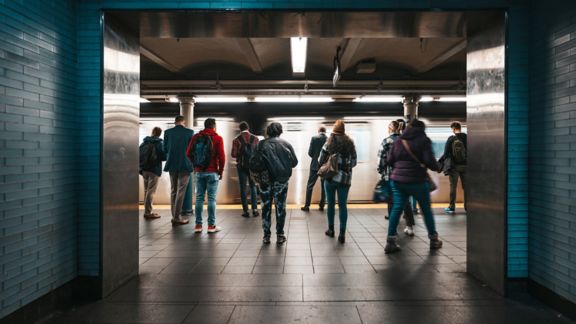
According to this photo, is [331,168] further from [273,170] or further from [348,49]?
[348,49]

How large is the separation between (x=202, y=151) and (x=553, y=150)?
4159 mm

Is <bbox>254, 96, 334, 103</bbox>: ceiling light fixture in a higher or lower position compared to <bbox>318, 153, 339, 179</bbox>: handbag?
higher

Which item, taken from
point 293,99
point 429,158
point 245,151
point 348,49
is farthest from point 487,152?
point 293,99

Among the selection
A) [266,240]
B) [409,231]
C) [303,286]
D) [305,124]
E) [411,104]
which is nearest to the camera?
[303,286]

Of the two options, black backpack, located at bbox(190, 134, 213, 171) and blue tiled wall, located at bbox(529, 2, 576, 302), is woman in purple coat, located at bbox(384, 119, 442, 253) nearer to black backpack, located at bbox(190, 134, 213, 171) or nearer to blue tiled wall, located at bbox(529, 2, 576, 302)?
blue tiled wall, located at bbox(529, 2, 576, 302)

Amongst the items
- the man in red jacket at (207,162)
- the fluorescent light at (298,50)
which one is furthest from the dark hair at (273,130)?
the fluorescent light at (298,50)

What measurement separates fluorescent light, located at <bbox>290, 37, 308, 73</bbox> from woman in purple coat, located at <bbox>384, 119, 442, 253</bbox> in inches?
82.5

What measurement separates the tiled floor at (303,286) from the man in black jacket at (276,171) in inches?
13.5

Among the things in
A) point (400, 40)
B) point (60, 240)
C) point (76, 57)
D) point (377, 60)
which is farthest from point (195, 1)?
point (377, 60)

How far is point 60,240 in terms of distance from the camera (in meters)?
2.66

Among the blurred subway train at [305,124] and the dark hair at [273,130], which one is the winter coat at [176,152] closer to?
the dark hair at [273,130]

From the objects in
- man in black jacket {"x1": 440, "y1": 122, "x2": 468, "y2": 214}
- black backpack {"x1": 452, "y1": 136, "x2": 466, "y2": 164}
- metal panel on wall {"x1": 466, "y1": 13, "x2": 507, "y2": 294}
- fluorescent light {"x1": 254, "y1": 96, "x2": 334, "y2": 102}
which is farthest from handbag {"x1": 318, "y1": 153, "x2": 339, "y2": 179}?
fluorescent light {"x1": 254, "y1": 96, "x2": 334, "y2": 102}

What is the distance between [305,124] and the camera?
26.8ft

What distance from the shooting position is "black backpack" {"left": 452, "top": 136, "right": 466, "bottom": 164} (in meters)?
6.54
